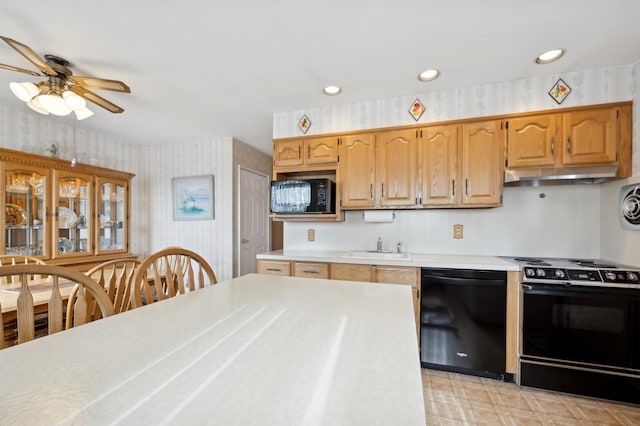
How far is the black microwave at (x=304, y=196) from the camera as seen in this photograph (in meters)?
2.60

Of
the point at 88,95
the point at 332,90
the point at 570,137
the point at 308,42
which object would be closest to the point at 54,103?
the point at 88,95

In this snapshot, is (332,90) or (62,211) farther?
(62,211)

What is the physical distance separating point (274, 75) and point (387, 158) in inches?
48.2

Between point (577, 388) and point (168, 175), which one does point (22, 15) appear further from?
point (577, 388)

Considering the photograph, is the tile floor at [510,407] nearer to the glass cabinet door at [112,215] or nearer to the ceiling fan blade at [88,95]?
the ceiling fan blade at [88,95]

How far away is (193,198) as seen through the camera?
391 centimetres

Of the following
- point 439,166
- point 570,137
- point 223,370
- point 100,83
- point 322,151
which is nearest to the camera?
point 223,370

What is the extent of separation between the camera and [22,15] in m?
1.53

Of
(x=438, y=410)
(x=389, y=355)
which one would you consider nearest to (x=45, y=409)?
(x=389, y=355)

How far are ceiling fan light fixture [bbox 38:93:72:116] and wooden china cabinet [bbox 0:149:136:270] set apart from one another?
113 cm

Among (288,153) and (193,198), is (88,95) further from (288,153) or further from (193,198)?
(193,198)

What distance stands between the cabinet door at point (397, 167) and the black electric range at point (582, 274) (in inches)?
39.3

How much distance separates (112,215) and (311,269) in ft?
9.20

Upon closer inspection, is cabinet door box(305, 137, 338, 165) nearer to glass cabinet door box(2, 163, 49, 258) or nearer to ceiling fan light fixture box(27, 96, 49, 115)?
ceiling fan light fixture box(27, 96, 49, 115)
